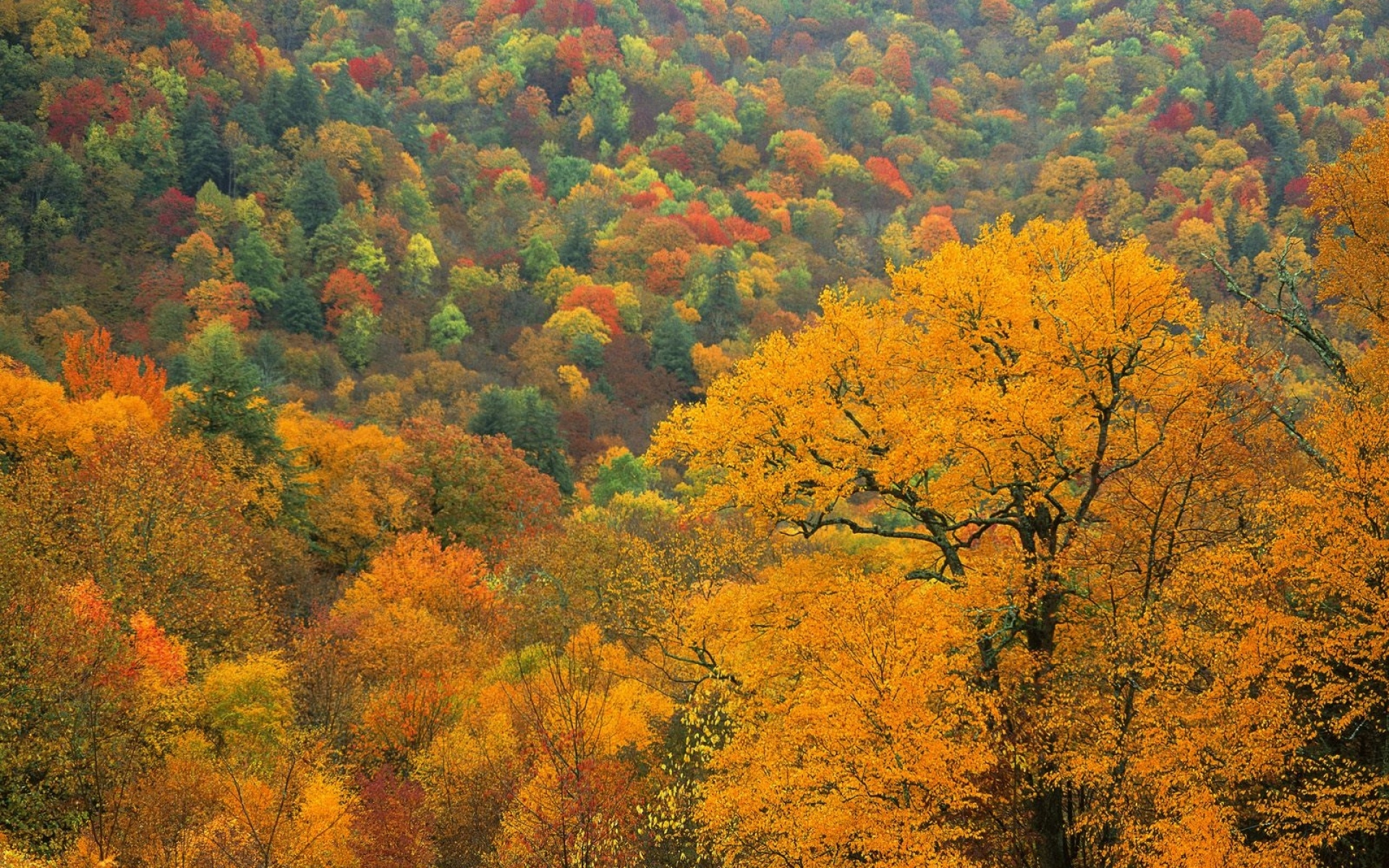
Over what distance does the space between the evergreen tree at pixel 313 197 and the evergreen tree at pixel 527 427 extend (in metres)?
36.7

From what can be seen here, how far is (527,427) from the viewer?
6169 centimetres

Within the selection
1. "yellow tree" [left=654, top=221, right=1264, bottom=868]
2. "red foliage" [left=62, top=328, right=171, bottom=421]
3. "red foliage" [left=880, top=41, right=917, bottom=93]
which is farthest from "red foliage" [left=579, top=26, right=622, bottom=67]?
"yellow tree" [left=654, top=221, right=1264, bottom=868]

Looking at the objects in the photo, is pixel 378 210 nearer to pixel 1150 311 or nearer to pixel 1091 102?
pixel 1150 311

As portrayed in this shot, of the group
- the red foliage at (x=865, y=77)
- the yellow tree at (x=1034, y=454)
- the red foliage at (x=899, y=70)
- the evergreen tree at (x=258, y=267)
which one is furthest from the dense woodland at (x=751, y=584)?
the red foliage at (x=899, y=70)

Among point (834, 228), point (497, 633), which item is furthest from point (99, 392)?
point (834, 228)

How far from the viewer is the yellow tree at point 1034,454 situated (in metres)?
16.5

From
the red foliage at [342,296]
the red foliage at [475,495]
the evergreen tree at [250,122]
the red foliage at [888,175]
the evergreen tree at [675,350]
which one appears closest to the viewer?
the red foliage at [475,495]

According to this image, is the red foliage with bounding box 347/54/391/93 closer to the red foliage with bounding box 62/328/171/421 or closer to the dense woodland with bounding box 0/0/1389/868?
the dense woodland with bounding box 0/0/1389/868

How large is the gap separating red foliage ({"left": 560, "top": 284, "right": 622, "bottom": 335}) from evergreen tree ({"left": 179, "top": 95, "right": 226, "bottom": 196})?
32.4m

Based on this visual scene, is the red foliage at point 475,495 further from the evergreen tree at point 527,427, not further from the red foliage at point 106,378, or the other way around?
the red foliage at point 106,378

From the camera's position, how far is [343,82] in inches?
4345

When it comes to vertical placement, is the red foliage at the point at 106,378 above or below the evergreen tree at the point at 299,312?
above

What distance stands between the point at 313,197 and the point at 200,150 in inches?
435

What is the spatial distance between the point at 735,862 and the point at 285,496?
31.0 meters
